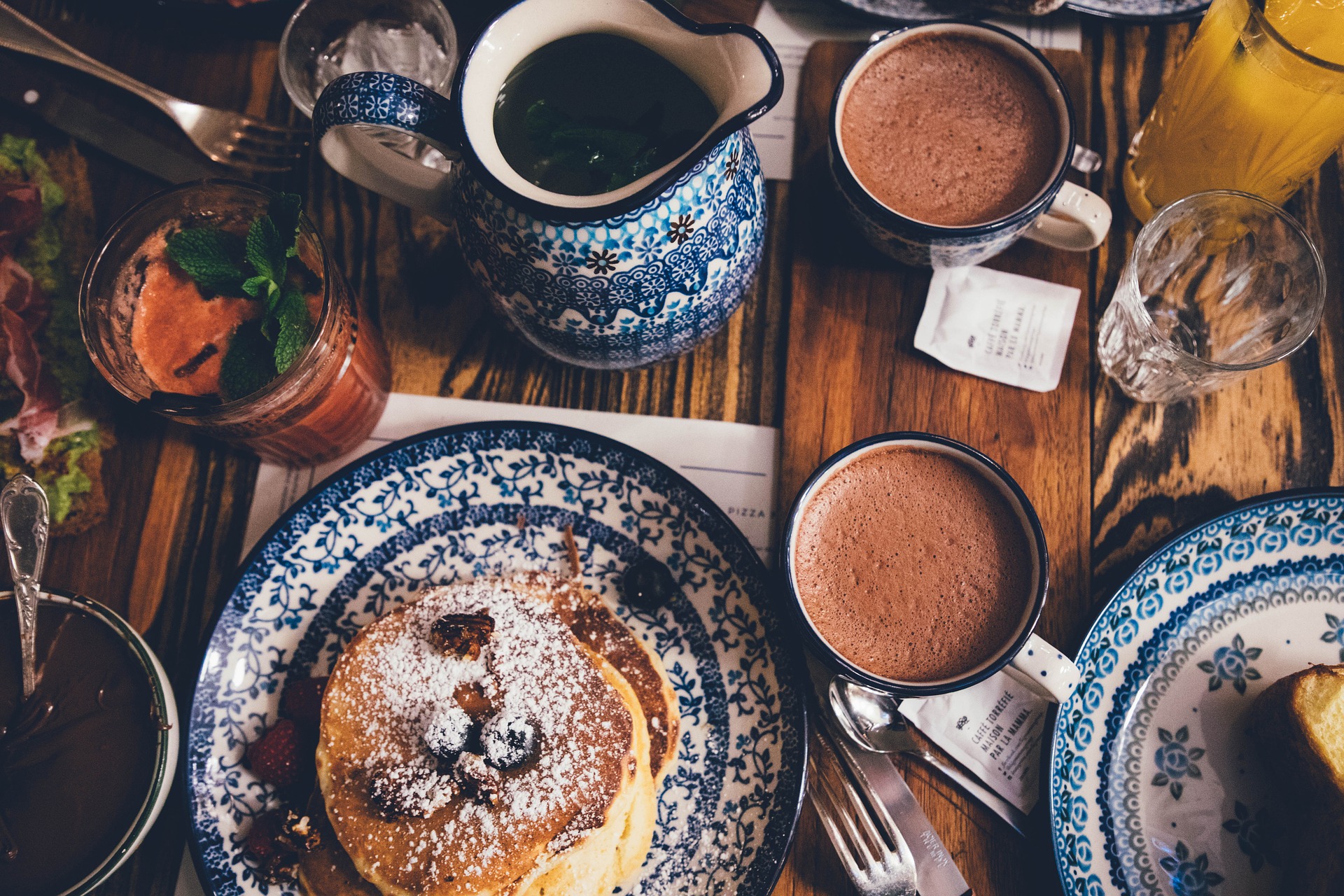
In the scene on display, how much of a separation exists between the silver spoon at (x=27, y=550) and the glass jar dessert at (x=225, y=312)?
30 centimetres

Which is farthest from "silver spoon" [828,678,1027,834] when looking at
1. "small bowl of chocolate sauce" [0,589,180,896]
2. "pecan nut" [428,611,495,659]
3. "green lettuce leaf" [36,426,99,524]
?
"green lettuce leaf" [36,426,99,524]

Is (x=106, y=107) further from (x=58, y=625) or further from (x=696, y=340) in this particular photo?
(x=696, y=340)

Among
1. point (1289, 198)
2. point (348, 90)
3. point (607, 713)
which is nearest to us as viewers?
point (348, 90)

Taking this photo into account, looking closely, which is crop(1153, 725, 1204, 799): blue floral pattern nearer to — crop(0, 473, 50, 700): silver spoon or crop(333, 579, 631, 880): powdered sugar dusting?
crop(333, 579, 631, 880): powdered sugar dusting

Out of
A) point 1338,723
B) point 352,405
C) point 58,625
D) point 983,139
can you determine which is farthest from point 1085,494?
point 58,625

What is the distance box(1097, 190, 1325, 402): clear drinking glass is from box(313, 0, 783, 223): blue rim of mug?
0.77 metres

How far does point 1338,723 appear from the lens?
49.2 inches

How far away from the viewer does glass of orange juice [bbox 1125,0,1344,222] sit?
1215 millimetres

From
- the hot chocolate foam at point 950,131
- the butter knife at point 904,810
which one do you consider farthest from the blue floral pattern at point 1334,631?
the hot chocolate foam at point 950,131

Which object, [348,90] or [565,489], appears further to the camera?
[565,489]

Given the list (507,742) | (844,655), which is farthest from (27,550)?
(844,655)

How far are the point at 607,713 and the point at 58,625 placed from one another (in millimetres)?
845

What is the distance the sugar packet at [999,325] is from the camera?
146 cm

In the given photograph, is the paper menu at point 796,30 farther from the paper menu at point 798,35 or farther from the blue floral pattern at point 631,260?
the blue floral pattern at point 631,260
